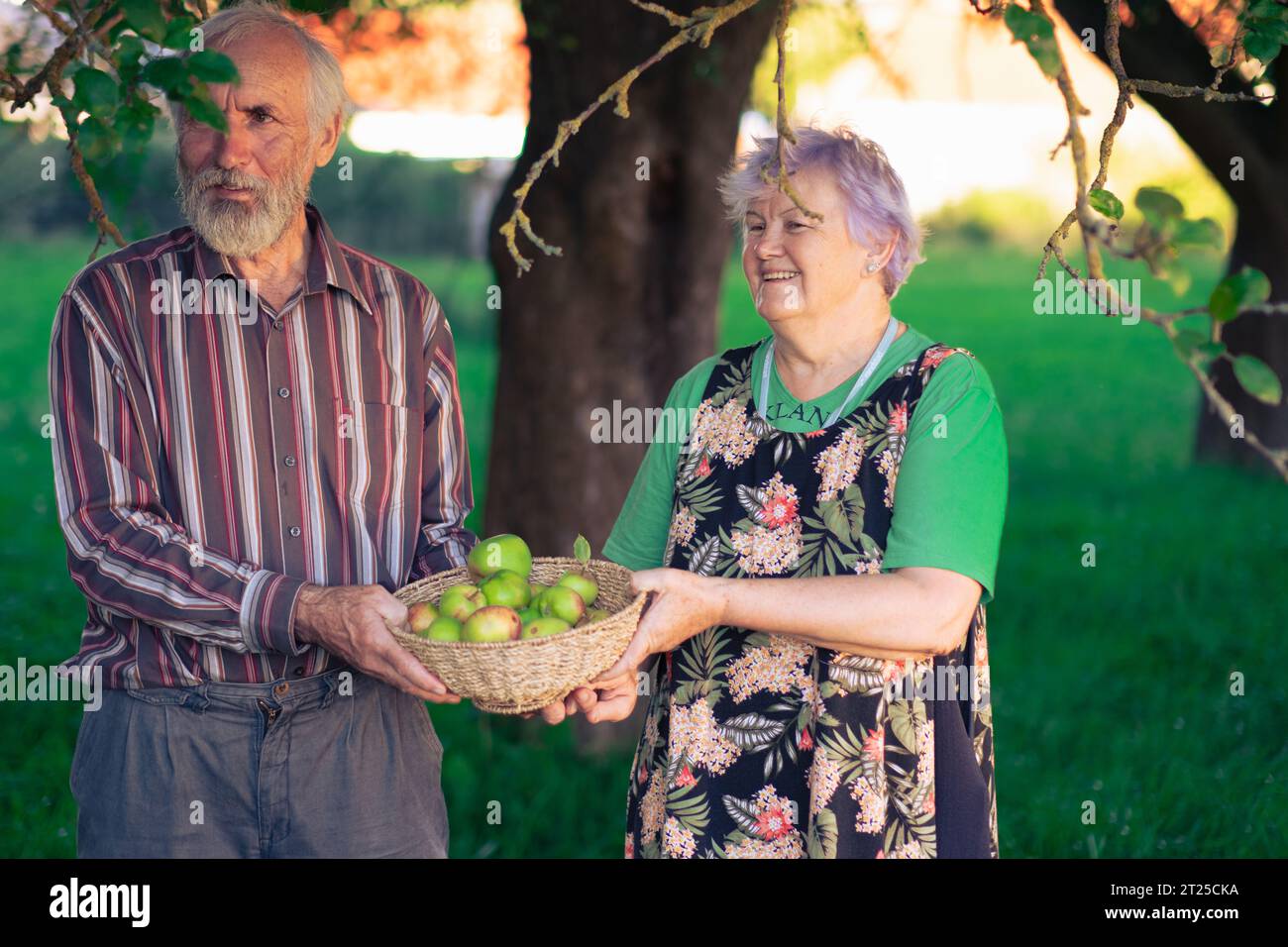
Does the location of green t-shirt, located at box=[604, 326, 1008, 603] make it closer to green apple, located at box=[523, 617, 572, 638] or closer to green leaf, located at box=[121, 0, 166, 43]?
green apple, located at box=[523, 617, 572, 638]

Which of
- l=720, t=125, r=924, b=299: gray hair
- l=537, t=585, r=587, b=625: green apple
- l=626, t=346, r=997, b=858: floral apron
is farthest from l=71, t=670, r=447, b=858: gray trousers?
l=720, t=125, r=924, b=299: gray hair

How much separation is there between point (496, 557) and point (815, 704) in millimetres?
744

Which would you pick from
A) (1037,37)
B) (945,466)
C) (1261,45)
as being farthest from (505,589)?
(1261,45)

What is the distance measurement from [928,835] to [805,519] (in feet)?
2.24

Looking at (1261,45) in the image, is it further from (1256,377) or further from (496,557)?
(496,557)

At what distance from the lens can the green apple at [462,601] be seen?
2.63 metres

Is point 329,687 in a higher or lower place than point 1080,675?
higher

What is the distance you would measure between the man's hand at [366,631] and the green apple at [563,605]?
258 mm

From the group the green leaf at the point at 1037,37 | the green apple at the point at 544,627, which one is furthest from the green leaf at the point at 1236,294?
the green apple at the point at 544,627

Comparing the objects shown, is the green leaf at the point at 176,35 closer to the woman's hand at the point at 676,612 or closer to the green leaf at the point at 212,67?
the green leaf at the point at 212,67

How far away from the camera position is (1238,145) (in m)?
6.54

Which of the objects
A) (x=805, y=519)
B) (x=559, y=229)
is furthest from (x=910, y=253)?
(x=559, y=229)

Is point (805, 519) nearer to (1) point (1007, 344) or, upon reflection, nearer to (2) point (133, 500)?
(2) point (133, 500)

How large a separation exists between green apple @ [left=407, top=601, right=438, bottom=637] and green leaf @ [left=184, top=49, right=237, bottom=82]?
1072 millimetres
